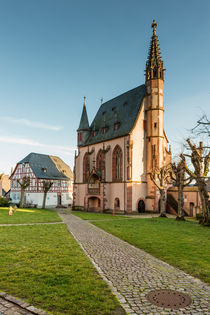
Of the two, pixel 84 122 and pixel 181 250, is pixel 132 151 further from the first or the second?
pixel 181 250

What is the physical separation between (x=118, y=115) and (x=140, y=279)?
36.3 metres

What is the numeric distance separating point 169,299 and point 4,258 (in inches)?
235

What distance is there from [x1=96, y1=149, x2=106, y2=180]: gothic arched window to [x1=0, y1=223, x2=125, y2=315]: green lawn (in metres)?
28.1

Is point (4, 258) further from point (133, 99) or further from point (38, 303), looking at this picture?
point (133, 99)

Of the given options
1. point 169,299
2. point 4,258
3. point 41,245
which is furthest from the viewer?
→ point 41,245

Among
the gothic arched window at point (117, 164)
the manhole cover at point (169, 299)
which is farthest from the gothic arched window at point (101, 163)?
the manhole cover at point (169, 299)

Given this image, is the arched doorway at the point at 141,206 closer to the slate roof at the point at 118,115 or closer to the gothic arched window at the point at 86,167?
the slate roof at the point at 118,115

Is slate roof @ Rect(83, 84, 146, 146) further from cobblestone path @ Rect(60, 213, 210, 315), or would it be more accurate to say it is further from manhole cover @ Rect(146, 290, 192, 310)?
manhole cover @ Rect(146, 290, 192, 310)

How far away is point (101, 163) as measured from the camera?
4022cm

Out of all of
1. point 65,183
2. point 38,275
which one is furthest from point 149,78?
point 38,275

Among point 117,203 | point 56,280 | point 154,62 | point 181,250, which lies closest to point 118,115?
point 154,62

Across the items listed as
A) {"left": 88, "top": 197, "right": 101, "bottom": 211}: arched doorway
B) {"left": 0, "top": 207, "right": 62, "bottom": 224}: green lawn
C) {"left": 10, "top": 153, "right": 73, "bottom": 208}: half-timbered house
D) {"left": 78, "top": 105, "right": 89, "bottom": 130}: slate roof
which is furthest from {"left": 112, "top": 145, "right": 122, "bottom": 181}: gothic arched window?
{"left": 10, "top": 153, "right": 73, "bottom": 208}: half-timbered house

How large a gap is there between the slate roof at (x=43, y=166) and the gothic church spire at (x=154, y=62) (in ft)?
90.1

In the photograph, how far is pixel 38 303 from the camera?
18.4 feet
